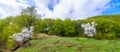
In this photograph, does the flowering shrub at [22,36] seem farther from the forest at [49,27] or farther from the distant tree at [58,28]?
the distant tree at [58,28]

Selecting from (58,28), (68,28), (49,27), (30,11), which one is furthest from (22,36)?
(49,27)

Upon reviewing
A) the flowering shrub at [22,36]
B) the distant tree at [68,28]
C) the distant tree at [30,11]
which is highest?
the distant tree at [30,11]

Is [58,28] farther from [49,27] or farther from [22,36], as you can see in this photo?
[22,36]

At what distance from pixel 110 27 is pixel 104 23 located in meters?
3.13

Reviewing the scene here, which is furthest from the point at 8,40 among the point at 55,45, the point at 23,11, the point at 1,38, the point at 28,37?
the point at 55,45

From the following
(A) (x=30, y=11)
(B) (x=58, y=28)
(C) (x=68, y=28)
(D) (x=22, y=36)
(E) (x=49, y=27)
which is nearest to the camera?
(D) (x=22, y=36)

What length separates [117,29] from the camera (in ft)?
338

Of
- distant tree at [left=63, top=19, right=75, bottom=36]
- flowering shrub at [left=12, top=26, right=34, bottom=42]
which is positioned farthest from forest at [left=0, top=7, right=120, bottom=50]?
flowering shrub at [left=12, top=26, right=34, bottom=42]

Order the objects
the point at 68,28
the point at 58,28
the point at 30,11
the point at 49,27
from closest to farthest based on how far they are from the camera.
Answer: the point at 30,11 → the point at 68,28 → the point at 58,28 → the point at 49,27

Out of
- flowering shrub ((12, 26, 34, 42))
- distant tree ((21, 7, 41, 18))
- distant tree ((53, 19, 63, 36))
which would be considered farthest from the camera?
distant tree ((53, 19, 63, 36))

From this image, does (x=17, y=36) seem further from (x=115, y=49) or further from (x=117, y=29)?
(x=117, y=29)

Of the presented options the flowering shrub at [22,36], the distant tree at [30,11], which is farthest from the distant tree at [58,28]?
the flowering shrub at [22,36]

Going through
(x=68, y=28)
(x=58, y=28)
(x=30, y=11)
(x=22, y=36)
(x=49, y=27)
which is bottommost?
(x=22, y=36)

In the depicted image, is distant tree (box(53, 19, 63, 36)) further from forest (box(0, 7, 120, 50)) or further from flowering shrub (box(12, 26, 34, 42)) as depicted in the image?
flowering shrub (box(12, 26, 34, 42))
